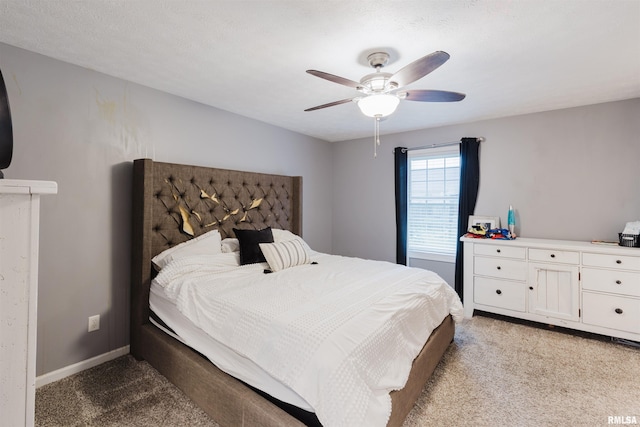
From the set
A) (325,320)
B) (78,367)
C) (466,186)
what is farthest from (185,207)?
(466,186)

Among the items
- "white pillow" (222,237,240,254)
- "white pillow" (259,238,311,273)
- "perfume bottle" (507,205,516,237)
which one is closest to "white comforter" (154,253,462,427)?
"white pillow" (259,238,311,273)

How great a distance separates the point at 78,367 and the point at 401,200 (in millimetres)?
3622

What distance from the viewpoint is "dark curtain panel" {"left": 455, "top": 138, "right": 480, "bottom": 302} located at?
11.3 ft

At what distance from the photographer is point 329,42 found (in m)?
1.78

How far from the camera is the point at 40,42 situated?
5.96 ft

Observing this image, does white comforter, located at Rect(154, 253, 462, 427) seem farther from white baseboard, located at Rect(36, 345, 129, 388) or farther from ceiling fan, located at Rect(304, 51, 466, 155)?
ceiling fan, located at Rect(304, 51, 466, 155)

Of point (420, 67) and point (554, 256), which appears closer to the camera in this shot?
point (420, 67)

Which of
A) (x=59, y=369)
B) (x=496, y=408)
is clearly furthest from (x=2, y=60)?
(x=496, y=408)

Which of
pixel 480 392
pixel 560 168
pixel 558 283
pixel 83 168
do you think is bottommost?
pixel 480 392

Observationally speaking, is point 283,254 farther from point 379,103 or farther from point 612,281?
point 612,281

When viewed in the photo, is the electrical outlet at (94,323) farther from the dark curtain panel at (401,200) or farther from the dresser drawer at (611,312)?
the dresser drawer at (611,312)

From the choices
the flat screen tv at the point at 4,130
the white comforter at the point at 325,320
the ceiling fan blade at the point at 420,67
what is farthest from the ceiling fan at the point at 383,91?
the flat screen tv at the point at 4,130

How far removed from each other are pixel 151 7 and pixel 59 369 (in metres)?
2.40

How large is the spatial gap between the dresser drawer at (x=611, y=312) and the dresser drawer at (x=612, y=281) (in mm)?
61
